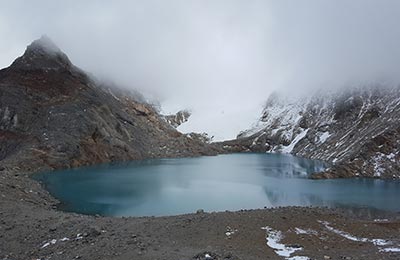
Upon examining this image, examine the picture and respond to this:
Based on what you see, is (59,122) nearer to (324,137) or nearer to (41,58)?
(41,58)

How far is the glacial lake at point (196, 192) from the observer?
159ft

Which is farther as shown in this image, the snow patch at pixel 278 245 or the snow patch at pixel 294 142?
the snow patch at pixel 294 142

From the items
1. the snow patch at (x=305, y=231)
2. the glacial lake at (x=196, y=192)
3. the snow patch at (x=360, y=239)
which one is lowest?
the snow patch at (x=360, y=239)

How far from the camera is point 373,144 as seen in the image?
9488 centimetres

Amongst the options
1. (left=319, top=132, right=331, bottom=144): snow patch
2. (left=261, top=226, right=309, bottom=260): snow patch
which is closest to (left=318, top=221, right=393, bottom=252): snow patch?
(left=261, top=226, right=309, bottom=260): snow patch

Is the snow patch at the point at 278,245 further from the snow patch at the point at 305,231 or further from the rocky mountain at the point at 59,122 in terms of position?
the rocky mountain at the point at 59,122

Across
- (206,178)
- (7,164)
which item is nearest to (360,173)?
(206,178)

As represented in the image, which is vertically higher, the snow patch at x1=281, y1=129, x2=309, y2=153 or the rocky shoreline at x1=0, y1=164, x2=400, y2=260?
the snow patch at x1=281, y1=129, x2=309, y2=153

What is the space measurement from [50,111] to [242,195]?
63.0 metres

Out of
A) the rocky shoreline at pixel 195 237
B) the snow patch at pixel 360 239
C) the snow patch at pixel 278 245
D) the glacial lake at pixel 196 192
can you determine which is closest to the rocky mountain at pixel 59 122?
the glacial lake at pixel 196 192

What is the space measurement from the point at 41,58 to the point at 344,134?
9178cm

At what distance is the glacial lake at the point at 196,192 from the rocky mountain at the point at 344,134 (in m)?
10.8

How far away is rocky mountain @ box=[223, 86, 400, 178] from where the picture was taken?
8931cm

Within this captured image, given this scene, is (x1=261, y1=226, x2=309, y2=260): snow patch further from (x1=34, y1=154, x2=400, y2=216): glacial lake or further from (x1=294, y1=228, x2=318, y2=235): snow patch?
(x1=34, y1=154, x2=400, y2=216): glacial lake
